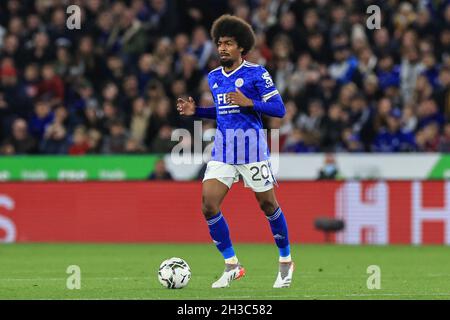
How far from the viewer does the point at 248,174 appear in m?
11.3

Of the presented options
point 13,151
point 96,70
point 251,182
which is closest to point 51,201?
point 13,151

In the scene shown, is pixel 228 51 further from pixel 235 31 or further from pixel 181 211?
pixel 181 211

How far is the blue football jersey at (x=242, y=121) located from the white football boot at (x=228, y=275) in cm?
104

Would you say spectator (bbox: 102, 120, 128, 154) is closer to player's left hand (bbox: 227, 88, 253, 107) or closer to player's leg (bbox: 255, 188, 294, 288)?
player's leg (bbox: 255, 188, 294, 288)

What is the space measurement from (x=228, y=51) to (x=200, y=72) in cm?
1122

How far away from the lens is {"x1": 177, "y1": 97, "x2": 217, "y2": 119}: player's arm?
11.4m

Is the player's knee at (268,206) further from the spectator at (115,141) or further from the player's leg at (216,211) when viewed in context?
the spectator at (115,141)

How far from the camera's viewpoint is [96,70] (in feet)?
75.3

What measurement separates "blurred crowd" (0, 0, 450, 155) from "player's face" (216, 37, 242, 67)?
364 inches

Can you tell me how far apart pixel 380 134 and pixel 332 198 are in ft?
5.62

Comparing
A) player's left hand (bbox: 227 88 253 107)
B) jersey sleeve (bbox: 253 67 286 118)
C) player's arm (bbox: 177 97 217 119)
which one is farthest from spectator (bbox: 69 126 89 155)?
player's left hand (bbox: 227 88 253 107)

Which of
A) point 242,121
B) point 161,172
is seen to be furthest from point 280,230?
point 161,172

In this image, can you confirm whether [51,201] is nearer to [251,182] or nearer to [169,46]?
[169,46]

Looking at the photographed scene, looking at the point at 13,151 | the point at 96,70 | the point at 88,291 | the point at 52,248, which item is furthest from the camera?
the point at 96,70
